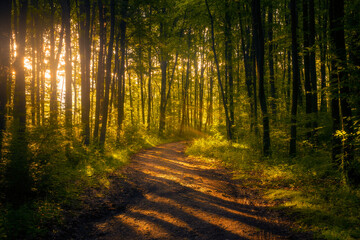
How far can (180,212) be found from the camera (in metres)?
5.49

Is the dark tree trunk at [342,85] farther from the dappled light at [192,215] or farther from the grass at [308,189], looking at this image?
the dappled light at [192,215]

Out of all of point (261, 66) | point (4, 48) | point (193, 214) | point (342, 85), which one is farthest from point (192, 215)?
point (261, 66)

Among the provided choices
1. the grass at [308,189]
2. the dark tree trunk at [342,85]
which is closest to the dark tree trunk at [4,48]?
the grass at [308,189]

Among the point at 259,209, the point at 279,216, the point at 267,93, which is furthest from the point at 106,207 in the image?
the point at 267,93

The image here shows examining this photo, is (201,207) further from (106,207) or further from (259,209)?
(106,207)

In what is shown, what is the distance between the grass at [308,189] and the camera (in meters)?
4.37

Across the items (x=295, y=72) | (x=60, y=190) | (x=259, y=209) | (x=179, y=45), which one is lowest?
(x=259, y=209)

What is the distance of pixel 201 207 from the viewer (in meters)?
5.78

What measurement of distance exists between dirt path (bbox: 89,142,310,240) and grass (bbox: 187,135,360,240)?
0.58 metres

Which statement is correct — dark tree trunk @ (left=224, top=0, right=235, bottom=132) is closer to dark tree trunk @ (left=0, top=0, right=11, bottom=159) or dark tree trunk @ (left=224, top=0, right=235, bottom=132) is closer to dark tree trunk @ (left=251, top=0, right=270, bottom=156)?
dark tree trunk @ (left=251, top=0, right=270, bottom=156)

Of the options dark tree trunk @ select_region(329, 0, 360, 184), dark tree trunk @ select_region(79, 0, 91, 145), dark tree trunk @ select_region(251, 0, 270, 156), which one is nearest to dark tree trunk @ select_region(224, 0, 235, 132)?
dark tree trunk @ select_region(251, 0, 270, 156)

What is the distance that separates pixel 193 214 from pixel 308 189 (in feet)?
12.3

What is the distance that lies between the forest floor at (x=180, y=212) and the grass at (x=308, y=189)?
42cm

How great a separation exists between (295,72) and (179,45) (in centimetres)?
1642
